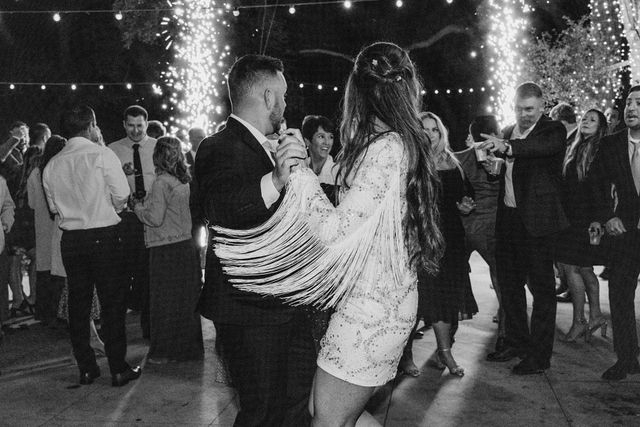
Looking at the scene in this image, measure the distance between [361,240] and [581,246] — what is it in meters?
4.44

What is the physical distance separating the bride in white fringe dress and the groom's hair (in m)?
0.57

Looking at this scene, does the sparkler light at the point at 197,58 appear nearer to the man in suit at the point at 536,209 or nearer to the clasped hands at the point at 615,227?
the man in suit at the point at 536,209

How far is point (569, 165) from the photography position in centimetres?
656

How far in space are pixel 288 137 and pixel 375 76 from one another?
415mm

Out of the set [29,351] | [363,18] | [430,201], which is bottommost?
[29,351]

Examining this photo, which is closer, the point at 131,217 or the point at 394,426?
the point at 394,426

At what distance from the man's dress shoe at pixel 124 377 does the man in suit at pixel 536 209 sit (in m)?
3.00

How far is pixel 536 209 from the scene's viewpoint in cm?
532

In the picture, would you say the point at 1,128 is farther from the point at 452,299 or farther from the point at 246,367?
the point at 246,367

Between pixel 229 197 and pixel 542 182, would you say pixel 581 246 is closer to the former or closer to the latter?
pixel 542 182

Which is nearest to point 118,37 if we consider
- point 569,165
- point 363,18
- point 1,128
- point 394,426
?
point 1,128

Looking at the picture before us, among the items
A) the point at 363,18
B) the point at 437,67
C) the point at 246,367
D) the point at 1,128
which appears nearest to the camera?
the point at 246,367

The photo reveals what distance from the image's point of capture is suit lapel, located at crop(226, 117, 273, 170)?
118 inches

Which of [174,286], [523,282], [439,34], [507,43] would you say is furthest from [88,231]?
[439,34]
